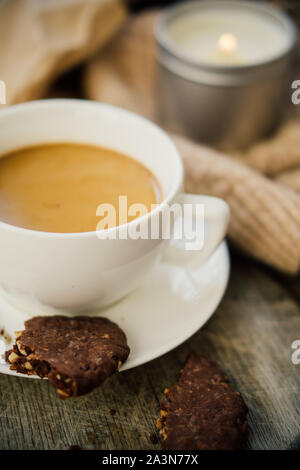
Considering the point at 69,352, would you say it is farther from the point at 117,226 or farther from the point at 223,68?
the point at 223,68

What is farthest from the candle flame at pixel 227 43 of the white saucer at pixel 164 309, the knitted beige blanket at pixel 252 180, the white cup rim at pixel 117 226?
the white saucer at pixel 164 309

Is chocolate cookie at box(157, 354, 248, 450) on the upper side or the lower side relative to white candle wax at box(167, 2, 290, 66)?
lower

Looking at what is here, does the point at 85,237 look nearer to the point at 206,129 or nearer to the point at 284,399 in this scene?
the point at 284,399

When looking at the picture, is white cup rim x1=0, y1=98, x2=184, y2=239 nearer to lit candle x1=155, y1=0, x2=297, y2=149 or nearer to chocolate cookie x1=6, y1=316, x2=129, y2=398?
chocolate cookie x1=6, y1=316, x2=129, y2=398

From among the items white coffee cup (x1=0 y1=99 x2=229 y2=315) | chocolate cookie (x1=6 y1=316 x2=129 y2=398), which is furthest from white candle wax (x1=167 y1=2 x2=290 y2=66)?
chocolate cookie (x1=6 y1=316 x2=129 y2=398)

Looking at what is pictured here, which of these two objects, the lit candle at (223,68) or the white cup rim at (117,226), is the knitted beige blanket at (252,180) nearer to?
the lit candle at (223,68)

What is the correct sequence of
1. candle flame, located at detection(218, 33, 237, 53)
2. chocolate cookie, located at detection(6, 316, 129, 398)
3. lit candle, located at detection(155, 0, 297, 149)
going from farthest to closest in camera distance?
candle flame, located at detection(218, 33, 237, 53), lit candle, located at detection(155, 0, 297, 149), chocolate cookie, located at detection(6, 316, 129, 398)
